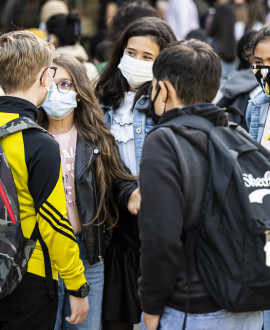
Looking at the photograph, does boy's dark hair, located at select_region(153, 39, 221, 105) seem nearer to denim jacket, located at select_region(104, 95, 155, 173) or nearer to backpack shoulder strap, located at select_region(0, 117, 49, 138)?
backpack shoulder strap, located at select_region(0, 117, 49, 138)

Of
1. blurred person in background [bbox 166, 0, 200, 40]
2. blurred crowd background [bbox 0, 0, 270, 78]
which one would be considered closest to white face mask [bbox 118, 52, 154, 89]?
blurred crowd background [bbox 0, 0, 270, 78]

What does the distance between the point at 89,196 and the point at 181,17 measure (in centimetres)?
625

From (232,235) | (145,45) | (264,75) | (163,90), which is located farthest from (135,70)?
(232,235)

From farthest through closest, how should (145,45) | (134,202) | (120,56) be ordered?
(120,56), (145,45), (134,202)

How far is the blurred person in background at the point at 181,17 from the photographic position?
877 cm

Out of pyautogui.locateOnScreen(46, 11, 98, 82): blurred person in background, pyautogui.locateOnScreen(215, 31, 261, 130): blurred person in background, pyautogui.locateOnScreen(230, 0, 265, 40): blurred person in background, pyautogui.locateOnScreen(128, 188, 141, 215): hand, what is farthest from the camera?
pyautogui.locateOnScreen(230, 0, 265, 40): blurred person in background

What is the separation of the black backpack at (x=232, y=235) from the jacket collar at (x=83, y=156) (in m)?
1.05

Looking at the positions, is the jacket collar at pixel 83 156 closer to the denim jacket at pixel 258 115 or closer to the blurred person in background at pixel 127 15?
the denim jacket at pixel 258 115

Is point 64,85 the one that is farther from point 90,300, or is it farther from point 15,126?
point 90,300

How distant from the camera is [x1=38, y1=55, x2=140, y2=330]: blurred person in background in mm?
3205

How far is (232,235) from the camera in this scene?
223 centimetres

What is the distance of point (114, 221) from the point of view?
3.43 metres

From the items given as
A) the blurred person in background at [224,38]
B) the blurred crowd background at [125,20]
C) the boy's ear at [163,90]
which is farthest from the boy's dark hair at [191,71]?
the blurred person in background at [224,38]

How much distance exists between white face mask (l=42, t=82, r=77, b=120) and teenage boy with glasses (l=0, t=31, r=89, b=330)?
21.9 inches
